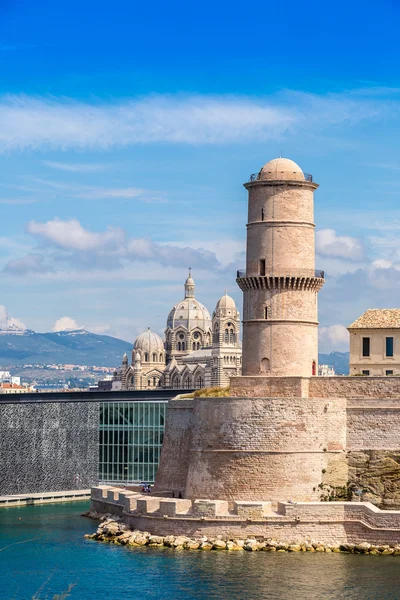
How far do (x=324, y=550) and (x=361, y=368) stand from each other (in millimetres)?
19997

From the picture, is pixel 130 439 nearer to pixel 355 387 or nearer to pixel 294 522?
pixel 355 387

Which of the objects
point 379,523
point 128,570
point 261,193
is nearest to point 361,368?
point 261,193

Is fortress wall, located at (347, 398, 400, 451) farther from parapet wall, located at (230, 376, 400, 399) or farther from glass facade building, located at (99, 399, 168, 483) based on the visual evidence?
glass facade building, located at (99, 399, 168, 483)

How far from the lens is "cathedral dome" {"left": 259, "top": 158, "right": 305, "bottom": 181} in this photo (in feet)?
208

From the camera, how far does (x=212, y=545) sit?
5406cm

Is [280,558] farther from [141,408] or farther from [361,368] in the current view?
[141,408]

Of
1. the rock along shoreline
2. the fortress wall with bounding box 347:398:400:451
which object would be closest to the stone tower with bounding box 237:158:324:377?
the fortress wall with bounding box 347:398:400:451

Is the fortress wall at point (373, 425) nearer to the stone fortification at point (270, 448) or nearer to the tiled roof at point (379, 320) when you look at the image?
the stone fortification at point (270, 448)

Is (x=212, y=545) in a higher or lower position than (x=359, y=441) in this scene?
lower

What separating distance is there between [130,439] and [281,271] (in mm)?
23008

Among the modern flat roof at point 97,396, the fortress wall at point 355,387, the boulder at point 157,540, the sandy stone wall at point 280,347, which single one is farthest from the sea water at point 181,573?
the modern flat roof at point 97,396

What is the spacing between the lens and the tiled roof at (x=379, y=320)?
7188cm

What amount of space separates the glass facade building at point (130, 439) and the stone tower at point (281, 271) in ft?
62.6

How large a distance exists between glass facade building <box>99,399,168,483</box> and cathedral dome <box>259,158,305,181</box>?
22949 mm
